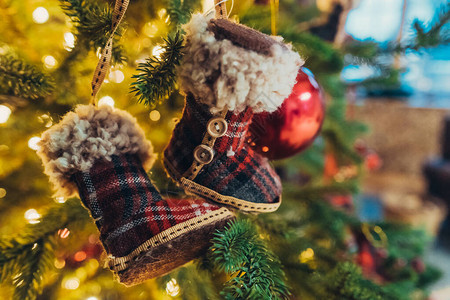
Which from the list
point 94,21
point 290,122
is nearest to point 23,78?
point 94,21

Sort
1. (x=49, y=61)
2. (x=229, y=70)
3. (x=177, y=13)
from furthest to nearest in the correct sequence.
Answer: (x=49, y=61) → (x=177, y=13) → (x=229, y=70)

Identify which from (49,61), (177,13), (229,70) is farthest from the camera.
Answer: (49,61)

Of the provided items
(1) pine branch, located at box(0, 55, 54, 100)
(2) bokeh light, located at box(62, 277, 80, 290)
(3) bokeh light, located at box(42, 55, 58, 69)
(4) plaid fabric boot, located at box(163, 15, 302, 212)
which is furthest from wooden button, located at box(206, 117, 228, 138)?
(2) bokeh light, located at box(62, 277, 80, 290)

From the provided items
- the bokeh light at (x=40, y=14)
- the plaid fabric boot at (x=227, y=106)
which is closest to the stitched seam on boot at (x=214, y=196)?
the plaid fabric boot at (x=227, y=106)

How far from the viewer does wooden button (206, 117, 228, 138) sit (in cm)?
31

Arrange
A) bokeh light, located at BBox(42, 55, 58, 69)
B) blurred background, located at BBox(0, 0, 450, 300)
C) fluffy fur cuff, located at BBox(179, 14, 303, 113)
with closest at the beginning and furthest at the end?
fluffy fur cuff, located at BBox(179, 14, 303, 113) < blurred background, located at BBox(0, 0, 450, 300) < bokeh light, located at BBox(42, 55, 58, 69)

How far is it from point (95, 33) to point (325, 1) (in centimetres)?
59

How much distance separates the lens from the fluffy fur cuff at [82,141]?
1.01 feet

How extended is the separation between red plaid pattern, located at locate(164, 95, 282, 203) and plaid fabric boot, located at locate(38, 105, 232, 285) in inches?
1.4

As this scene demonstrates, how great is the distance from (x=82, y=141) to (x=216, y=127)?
15cm

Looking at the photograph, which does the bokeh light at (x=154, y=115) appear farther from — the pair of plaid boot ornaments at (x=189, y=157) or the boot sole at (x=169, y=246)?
the boot sole at (x=169, y=246)

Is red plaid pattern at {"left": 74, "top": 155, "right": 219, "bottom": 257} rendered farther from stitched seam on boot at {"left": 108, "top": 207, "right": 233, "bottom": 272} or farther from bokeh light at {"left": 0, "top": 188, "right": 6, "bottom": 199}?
bokeh light at {"left": 0, "top": 188, "right": 6, "bottom": 199}

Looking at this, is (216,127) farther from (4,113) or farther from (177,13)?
(4,113)

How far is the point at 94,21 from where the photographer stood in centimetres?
34
